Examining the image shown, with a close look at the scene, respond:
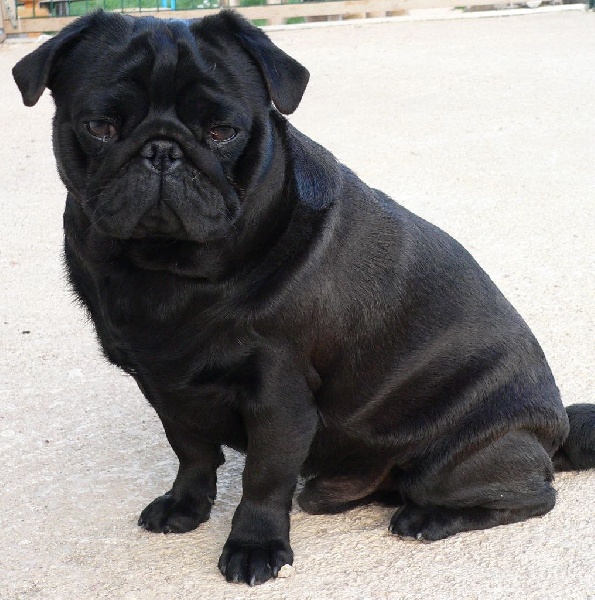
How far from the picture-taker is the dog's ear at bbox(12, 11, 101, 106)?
2865 millimetres

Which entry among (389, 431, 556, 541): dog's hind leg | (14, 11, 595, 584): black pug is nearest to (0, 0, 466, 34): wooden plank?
(14, 11, 595, 584): black pug

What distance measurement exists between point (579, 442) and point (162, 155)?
1684 mm

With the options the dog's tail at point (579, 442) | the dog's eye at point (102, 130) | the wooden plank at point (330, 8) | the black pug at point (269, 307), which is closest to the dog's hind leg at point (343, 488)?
the black pug at point (269, 307)

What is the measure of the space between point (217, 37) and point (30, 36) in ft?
31.7

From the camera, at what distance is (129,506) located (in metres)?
3.53

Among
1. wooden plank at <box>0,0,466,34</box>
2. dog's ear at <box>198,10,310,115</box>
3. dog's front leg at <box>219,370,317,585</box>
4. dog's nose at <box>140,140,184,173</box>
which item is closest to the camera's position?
dog's nose at <box>140,140,184,173</box>

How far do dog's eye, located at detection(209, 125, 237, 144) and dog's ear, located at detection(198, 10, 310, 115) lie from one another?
0.15m

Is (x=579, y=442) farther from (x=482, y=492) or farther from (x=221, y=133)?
(x=221, y=133)

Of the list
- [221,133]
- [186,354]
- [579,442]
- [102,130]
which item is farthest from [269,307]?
[579,442]

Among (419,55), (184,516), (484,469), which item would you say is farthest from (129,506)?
(419,55)

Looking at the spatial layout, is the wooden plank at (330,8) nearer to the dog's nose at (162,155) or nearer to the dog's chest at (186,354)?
the dog's chest at (186,354)

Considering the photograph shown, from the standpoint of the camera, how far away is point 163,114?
2.80 m

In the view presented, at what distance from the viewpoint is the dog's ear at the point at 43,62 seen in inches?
113

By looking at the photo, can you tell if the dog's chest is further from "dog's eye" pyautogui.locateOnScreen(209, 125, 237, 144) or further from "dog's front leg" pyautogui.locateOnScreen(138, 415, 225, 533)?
"dog's eye" pyautogui.locateOnScreen(209, 125, 237, 144)
